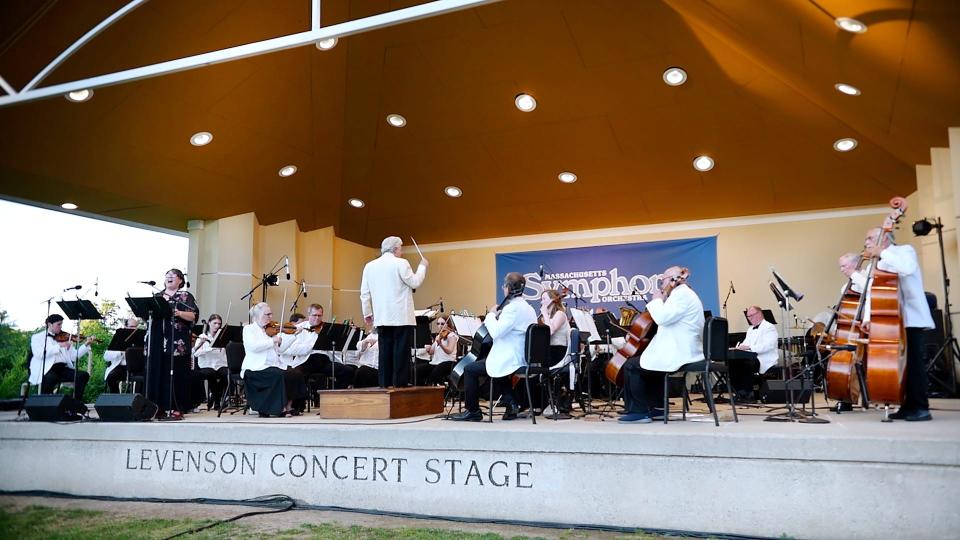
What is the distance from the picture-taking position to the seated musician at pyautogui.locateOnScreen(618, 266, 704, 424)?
17.4 ft

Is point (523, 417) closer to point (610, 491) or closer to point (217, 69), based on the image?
point (610, 491)

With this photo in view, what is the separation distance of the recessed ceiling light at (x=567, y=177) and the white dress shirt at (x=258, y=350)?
5.36 metres

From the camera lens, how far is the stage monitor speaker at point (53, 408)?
637cm

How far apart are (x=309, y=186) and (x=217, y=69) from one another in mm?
3102

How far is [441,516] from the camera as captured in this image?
4.68m

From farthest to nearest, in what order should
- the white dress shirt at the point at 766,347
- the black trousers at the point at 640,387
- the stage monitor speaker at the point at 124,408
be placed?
1. the white dress shirt at the point at 766,347
2. the stage monitor speaker at the point at 124,408
3. the black trousers at the point at 640,387

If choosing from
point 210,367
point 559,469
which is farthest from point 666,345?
point 210,367

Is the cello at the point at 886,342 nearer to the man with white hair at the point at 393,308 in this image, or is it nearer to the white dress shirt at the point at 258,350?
the man with white hair at the point at 393,308

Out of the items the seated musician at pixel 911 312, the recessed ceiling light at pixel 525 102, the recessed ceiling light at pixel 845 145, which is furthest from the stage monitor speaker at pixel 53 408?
the recessed ceiling light at pixel 845 145

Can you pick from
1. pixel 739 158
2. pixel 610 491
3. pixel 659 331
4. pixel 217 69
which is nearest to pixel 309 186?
pixel 217 69

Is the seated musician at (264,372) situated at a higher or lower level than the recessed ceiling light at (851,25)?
lower

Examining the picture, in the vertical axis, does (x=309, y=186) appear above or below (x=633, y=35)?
below

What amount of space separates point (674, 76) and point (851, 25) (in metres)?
2.70

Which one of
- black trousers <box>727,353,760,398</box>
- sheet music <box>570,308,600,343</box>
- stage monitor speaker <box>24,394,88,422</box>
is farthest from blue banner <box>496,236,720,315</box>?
stage monitor speaker <box>24,394,88,422</box>
